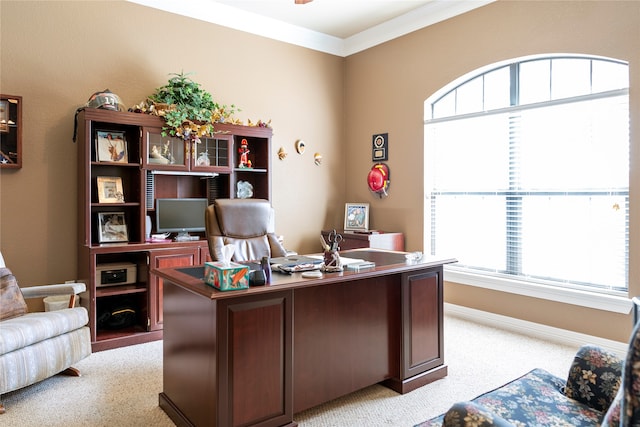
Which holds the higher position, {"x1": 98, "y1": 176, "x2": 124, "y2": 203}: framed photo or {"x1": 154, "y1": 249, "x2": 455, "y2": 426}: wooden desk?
{"x1": 98, "y1": 176, "x2": 124, "y2": 203}: framed photo

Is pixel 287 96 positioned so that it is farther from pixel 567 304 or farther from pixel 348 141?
pixel 567 304

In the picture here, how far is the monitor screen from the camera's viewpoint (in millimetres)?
4070

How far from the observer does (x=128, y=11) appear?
4.12 m

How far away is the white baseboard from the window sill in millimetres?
256

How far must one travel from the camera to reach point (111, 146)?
149 inches

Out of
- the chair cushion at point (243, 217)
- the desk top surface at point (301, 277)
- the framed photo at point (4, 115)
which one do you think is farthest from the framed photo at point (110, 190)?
the desk top surface at point (301, 277)

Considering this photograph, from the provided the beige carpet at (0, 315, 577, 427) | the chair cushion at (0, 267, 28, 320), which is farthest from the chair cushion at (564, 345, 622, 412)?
the chair cushion at (0, 267, 28, 320)

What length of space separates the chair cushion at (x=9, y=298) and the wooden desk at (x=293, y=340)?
3.86 ft

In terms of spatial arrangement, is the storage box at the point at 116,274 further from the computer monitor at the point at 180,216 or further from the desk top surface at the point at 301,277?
the desk top surface at the point at 301,277

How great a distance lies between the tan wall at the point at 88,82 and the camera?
3.65 meters

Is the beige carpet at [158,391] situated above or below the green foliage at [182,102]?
below

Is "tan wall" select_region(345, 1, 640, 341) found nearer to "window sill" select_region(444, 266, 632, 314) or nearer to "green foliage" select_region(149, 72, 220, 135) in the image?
"window sill" select_region(444, 266, 632, 314)

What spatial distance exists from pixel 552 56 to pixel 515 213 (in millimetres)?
1436

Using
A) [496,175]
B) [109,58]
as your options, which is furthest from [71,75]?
[496,175]
